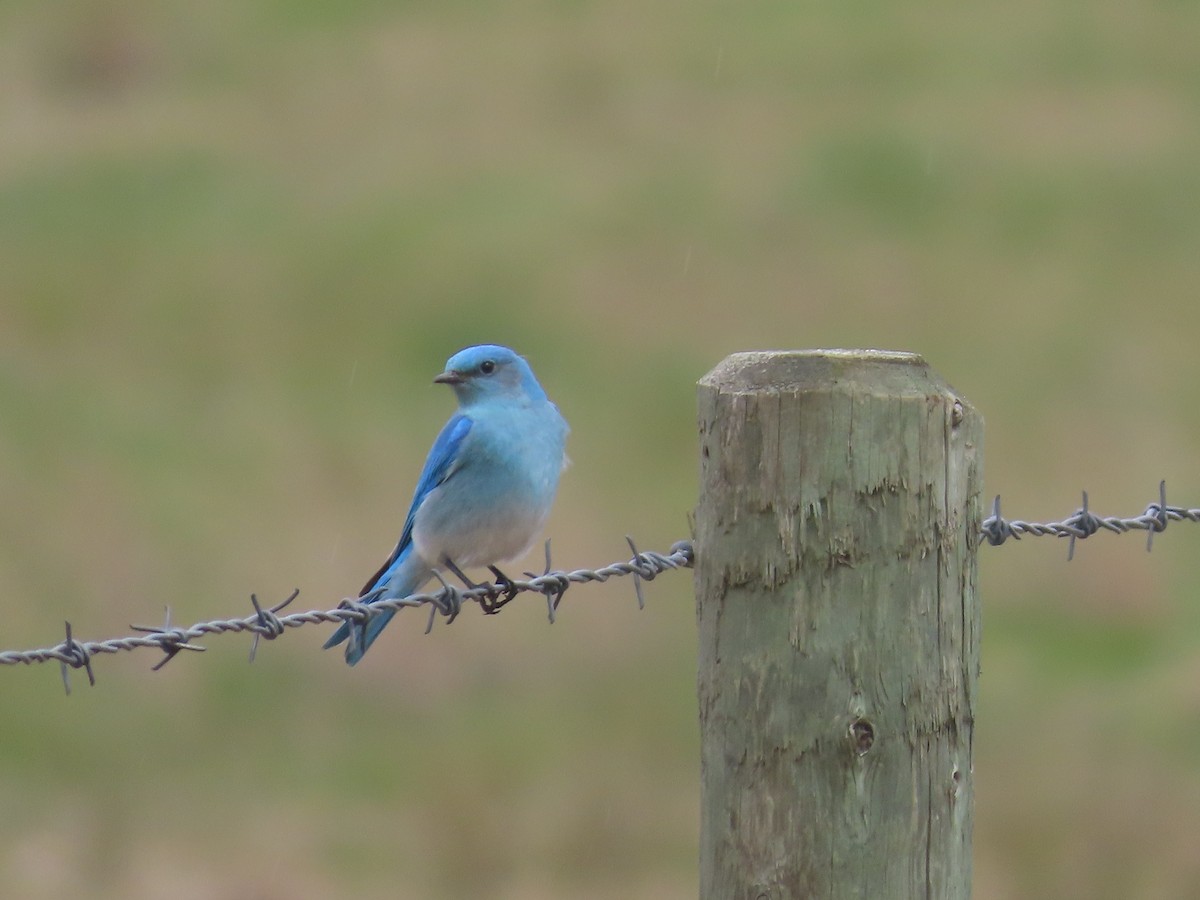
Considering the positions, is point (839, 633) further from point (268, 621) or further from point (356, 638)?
point (356, 638)

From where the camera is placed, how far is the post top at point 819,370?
3.10 metres

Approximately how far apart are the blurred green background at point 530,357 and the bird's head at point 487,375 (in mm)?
4147

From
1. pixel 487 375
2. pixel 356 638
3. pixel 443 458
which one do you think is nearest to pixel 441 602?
pixel 356 638

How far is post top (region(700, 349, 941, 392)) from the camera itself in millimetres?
3104

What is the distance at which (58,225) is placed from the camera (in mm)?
17562

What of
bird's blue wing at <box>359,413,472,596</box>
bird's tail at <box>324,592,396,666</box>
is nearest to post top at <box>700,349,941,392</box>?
bird's tail at <box>324,592,396,666</box>

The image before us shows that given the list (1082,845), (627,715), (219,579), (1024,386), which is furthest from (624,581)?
(1024,386)

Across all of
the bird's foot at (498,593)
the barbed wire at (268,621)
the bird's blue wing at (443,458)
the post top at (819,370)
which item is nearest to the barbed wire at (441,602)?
the barbed wire at (268,621)

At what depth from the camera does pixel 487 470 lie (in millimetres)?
5535

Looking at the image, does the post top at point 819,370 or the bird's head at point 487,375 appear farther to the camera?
the bird's head at point 487,375

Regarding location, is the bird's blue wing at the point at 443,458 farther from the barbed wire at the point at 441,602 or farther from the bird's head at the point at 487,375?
the barbed wire at the point at 441,602

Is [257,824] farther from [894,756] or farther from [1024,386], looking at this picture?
[1024,386]

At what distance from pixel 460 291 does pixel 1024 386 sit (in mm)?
5802

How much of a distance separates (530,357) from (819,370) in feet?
41.5
